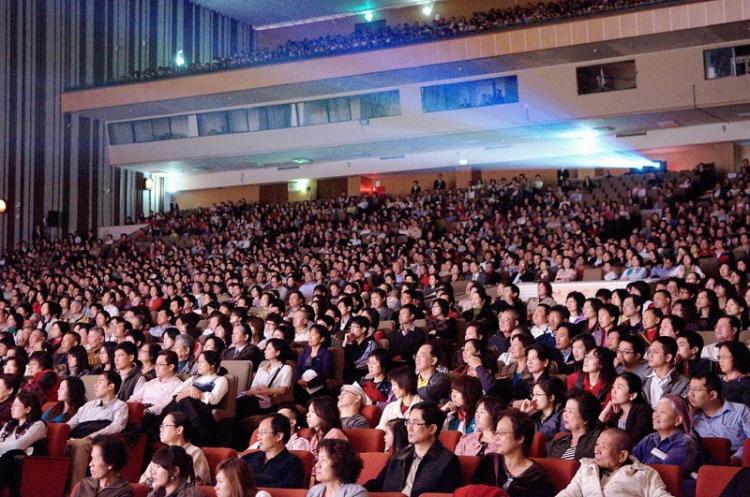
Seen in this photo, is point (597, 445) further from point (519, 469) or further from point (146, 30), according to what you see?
point (146, 30)

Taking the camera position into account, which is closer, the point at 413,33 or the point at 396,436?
the point at 396,436

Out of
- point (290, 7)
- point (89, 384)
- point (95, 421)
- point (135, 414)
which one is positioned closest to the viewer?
point (95, 421)

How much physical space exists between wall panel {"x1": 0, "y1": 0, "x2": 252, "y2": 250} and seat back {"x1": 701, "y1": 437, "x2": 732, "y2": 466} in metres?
17.6

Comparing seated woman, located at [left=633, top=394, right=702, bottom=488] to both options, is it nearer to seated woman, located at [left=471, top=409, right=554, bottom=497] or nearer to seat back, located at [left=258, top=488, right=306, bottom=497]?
seated woman, located at [left=471, top=409, right=554, bottom=497]

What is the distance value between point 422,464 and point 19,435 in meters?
2.49

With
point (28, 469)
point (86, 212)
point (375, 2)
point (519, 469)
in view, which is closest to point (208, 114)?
point (86, 212)

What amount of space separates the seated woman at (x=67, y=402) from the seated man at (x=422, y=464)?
2.47 metres

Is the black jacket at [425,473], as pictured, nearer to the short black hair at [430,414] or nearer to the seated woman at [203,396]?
the short black hair at [430,414]

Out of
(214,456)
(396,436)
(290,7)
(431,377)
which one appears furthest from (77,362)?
(290,7)

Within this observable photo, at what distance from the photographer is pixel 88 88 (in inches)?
790

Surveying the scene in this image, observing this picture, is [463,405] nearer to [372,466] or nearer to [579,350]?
[372,466]

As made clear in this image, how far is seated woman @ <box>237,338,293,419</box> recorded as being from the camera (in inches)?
231

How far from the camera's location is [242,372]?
6281 millimetres

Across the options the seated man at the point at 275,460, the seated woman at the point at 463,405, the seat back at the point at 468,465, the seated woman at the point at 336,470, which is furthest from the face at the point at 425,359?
the seated woman at the point at 336,470
